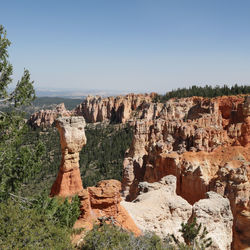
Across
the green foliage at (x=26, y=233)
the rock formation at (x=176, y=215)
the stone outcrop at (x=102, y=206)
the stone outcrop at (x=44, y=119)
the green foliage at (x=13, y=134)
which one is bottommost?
the stone outcrop at (x=44, y=119)

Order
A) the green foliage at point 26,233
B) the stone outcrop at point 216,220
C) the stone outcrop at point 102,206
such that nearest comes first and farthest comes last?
the green foliage at point 26,233, the stone outcrop at point 102,206, the stone outcrop at point 216,220

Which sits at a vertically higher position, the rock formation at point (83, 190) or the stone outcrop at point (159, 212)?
the rock formation at point (83, 190)

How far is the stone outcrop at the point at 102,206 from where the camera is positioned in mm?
11695

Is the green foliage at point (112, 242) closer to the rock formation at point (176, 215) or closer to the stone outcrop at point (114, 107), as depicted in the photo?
the rock formation at point (176, 215)

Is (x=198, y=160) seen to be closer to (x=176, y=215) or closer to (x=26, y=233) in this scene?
(x=176, y=215)

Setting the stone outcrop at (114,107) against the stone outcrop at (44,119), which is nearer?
the stone outcrop at (114,107)

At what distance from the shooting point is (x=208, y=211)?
1473 cm

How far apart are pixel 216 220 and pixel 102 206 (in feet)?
24.1

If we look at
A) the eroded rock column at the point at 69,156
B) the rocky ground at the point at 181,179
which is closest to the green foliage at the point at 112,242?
the rocky ground at the point at 181,179

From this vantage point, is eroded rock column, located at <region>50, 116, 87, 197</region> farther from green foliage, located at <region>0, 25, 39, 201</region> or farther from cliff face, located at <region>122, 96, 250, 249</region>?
cliff face, located at <region>122, 96, 250, 249</region>

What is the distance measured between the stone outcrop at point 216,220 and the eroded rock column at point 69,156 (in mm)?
7605

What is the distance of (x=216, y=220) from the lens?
1479 centimetres

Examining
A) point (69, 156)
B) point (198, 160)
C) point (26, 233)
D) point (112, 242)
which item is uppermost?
point (69, 156)

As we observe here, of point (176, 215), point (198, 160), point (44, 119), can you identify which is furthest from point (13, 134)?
point (44, 119)
